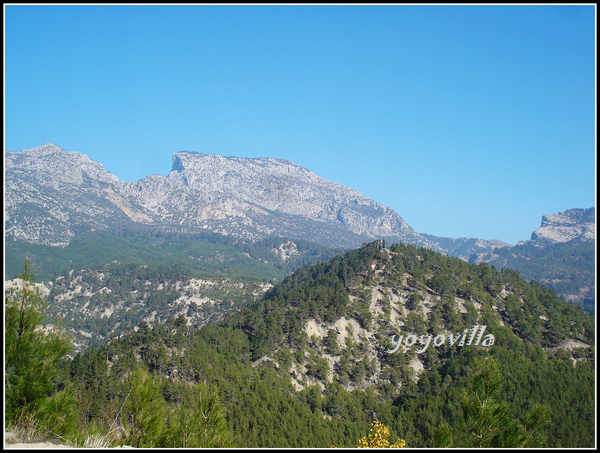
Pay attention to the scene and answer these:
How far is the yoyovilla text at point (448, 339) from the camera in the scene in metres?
96.2

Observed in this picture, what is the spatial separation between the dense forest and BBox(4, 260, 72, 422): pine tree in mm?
24852

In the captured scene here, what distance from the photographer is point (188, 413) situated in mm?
24578

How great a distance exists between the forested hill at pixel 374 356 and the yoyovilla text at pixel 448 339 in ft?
1.01

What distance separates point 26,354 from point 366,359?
8240 cm

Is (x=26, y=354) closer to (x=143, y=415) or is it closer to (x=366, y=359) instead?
(x=143, y=415)

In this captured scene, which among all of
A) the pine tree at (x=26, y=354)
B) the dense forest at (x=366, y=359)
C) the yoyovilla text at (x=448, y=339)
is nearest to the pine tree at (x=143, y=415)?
the pine tree at (x=26, y=354)

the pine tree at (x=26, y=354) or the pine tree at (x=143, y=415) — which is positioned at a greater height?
the pine tree at (x=26, y=354)

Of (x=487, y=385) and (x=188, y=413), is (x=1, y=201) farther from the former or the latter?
(x=487, y=385)

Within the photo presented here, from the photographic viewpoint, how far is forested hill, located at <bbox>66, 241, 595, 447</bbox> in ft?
226

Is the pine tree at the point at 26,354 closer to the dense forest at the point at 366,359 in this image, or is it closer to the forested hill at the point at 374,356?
the dense forest at the point at 366,359

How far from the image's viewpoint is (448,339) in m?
98.1

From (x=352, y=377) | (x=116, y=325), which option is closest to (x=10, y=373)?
(x=352, y=377)

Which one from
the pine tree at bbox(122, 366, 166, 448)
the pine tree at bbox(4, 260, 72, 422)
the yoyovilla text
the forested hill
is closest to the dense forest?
the forested hill

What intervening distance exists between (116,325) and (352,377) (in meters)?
140
